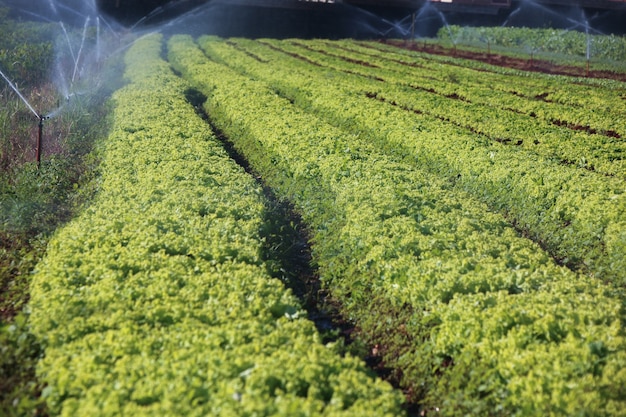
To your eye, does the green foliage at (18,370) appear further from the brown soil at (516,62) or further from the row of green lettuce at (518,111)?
the brown soil at (516,62)

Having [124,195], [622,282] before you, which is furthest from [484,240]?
[124,195]

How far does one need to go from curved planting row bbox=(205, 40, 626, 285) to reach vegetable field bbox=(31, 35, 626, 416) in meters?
0.04

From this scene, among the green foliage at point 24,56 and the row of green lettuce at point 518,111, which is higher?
the green foliage at point 24,56

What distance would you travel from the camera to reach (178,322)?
20.7ft

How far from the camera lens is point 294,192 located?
12523 mm

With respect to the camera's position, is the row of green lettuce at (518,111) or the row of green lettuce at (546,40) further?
the row of green lettuce at (546,40)

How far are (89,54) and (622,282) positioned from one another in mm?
29523

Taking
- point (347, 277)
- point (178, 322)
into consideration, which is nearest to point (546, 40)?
point (347, 277)

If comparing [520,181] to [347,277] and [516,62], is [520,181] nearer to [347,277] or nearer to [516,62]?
[347,277]

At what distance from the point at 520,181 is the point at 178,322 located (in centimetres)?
788

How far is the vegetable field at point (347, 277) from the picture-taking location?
5.45m

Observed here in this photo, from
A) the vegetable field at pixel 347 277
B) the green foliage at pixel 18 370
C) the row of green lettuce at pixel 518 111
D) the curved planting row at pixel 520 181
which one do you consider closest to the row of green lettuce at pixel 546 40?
the row of green lettuce at pixel 518 111

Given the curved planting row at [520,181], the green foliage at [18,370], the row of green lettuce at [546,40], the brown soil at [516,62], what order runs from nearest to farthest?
the green foliage at [18,370] → the curved planting row at [520,181] → the brown soil at [516,62] → the row of green lettuce at [546,40]

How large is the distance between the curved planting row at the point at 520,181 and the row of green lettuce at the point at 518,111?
1.17 m
